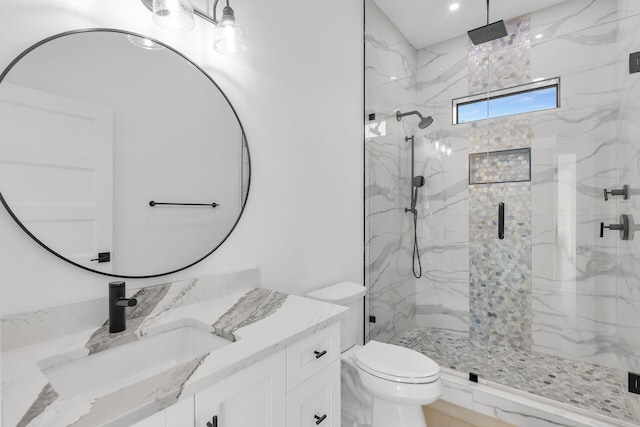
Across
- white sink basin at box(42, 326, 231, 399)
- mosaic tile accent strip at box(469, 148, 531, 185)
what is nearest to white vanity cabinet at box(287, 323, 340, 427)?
Result: white sink basin at box(42, 326, 231, 399)

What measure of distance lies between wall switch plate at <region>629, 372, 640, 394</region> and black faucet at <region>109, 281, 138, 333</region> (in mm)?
2700

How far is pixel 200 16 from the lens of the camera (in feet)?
4.33

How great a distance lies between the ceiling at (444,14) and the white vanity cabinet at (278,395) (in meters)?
2.79

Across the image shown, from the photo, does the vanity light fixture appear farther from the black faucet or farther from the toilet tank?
the toilet tank

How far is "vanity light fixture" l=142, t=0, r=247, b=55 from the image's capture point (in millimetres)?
1107

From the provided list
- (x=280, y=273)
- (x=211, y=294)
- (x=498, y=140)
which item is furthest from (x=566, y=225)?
(x=211, y=294)

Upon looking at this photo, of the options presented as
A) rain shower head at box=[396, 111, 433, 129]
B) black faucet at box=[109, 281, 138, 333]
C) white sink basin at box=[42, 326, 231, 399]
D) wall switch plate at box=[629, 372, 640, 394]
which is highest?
rain shower head at box=[396, 111, 433, 129]

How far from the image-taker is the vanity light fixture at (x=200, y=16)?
3.63 ft

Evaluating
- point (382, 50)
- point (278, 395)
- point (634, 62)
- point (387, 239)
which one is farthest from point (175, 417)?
point (382, 50)

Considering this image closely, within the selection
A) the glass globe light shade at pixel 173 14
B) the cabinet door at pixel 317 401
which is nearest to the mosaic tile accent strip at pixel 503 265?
the cabinet door at pixel 317 401

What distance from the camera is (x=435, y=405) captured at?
2061 millimetres

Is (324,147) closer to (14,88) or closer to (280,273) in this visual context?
(280,273)

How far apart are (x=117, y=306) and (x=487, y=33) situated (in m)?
3.23

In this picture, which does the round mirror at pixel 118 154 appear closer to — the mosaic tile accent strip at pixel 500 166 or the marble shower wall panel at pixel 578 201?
the mosaic tile accent strip at pixel 500 166
